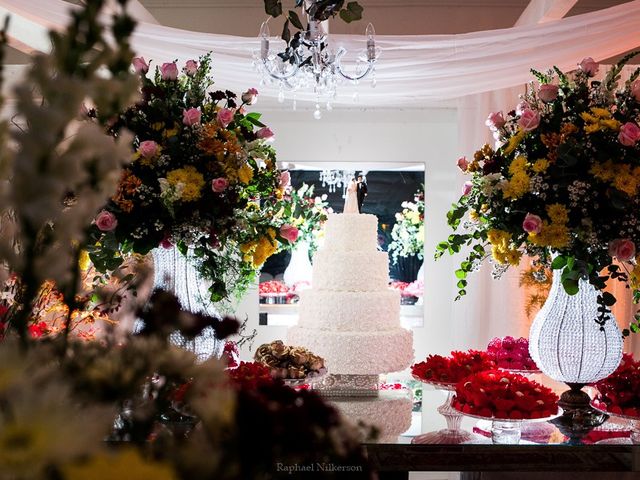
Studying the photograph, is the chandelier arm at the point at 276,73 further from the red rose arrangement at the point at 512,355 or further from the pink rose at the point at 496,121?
the red rose arrangement at the point at 512,355

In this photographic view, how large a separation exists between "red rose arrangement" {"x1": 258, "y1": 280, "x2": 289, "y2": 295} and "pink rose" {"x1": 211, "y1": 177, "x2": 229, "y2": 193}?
414 centimetres

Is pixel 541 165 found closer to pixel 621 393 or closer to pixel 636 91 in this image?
pixel 636 91

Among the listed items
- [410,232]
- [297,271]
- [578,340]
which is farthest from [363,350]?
[410,232]

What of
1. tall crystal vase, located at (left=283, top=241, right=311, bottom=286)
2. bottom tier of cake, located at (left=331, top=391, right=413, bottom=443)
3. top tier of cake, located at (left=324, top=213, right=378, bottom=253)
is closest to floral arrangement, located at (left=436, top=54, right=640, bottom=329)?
bottom tier of cake, located at (left=331, top=391, right=413, bottom=443)

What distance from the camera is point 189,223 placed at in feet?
7.18

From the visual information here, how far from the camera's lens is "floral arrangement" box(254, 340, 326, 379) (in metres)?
2.35

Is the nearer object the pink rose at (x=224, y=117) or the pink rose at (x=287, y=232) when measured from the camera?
the pink rose at (x=224, y=117)

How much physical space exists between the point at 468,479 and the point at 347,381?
2.24 feet

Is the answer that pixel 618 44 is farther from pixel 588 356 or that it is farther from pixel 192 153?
pixel 192 153

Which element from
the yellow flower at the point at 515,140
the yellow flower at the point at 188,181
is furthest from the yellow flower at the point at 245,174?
the yellow flower at the point at 515,140

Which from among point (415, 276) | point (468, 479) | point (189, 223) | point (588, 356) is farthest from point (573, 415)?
point (415, 276)

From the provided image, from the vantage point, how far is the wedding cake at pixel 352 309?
11.2ft

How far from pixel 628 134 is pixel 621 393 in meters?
0.73

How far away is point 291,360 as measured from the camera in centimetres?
240
